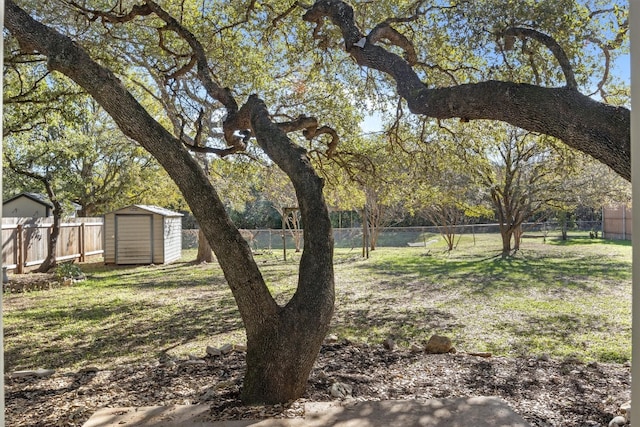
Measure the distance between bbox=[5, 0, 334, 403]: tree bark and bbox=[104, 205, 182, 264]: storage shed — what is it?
11655mm

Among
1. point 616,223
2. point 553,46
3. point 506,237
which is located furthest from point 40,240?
point 616,223

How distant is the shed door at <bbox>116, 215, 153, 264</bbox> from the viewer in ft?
46.9

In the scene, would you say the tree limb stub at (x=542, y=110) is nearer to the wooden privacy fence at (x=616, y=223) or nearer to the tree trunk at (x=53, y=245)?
the tree trunk at (x=53, y=245)

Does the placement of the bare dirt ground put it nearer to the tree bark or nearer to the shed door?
the tree bark

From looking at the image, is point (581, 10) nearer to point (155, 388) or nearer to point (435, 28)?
point (435, 28)

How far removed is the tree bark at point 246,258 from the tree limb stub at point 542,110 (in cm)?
121

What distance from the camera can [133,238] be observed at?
14438 millimetres

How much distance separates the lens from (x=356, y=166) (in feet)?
20.6

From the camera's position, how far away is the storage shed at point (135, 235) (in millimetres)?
14289

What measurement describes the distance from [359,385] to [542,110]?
2.36 m

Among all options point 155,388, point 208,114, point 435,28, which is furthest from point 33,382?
point 208,114

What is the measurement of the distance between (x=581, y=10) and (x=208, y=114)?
26.5 ft

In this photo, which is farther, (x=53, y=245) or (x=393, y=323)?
(x=53, y=245)

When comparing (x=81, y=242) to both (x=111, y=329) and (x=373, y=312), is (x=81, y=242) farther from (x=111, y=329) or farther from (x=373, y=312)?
(x=373, y=312)
